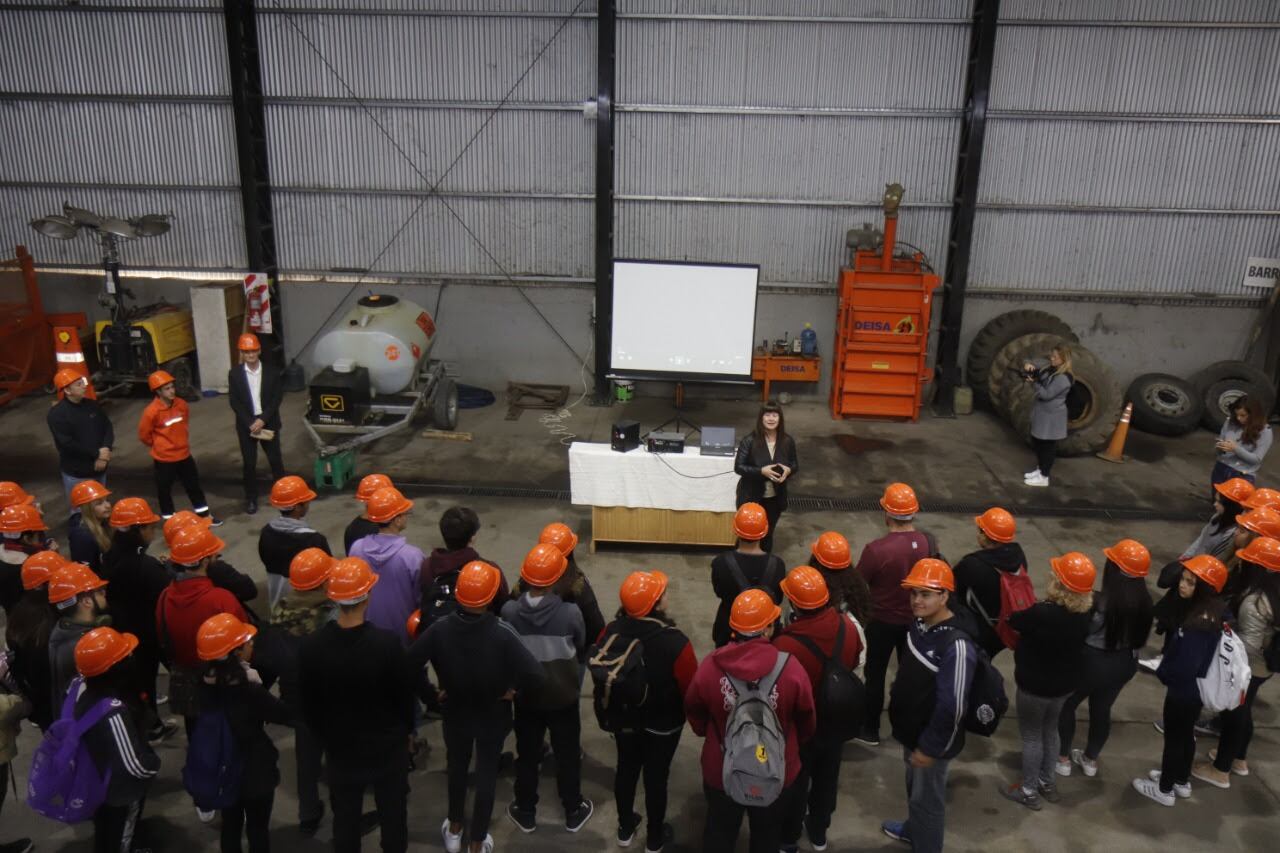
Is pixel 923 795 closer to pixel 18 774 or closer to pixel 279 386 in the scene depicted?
pixel 18 774

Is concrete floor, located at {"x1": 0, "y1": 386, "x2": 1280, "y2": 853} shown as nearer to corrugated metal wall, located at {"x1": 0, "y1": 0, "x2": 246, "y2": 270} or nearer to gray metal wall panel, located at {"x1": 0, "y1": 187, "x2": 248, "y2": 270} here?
gray metal wall panel, located at {"x1": 0, "y1": 187, "x2": 248, "y2": 270}

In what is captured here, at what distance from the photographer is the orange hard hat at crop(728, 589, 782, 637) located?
3.83m

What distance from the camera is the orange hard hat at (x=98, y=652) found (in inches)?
147

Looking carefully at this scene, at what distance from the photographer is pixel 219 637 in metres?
3.76

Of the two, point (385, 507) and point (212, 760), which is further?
point (385, 507)

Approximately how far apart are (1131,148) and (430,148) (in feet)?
30.8

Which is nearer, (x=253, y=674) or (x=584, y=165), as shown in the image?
(x=253, y=674)

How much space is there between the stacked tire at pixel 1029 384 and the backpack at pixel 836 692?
7668 mm

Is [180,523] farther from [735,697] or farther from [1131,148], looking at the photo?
[1131,148]

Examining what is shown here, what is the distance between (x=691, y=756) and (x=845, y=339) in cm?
780

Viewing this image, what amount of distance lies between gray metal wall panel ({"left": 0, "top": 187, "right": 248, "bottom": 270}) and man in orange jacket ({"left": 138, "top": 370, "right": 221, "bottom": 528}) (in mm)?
6012

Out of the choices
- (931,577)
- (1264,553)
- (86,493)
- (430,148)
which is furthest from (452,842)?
(430,148)

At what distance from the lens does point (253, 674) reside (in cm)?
396

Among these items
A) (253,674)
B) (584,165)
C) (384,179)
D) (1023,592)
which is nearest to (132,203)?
(384,179)
